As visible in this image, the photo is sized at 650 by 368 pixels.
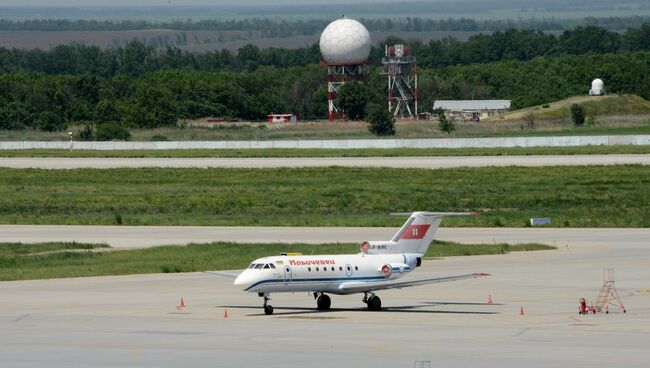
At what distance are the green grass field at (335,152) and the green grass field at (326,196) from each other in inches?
932

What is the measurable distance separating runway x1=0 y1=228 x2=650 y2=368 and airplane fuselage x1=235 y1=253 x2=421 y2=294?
1012 mm

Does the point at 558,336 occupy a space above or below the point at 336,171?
above

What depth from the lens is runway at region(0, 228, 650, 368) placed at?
33906 millimetres

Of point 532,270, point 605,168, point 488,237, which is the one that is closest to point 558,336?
point 532,270

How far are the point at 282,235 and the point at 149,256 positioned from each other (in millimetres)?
12496

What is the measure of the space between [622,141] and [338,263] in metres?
120

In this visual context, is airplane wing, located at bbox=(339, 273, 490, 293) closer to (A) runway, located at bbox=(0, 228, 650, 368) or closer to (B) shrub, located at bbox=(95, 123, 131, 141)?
(A) runway, located at bbox=(0, 228, 650, 368)

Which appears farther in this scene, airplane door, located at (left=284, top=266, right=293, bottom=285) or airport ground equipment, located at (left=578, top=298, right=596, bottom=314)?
airplane door, located at (left=284, top=266, right=293, bottom=285)

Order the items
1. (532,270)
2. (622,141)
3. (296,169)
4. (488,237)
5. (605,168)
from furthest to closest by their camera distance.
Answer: (622,141)
(296,169)
(605,168)
(488,237)
(532,270)

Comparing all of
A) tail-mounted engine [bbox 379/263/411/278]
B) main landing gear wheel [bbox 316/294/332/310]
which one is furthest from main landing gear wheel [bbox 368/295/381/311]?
main landing gear wheel [bbox 316/294/332/310]

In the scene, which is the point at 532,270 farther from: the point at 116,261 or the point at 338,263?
the point at 116,261

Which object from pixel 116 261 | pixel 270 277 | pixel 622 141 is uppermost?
pixel 270 277

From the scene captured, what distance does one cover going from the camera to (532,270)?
56875mm

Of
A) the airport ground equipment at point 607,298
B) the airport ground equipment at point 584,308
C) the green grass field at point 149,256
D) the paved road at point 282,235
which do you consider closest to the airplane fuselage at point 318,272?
the airport ground equipment at point 584,308
